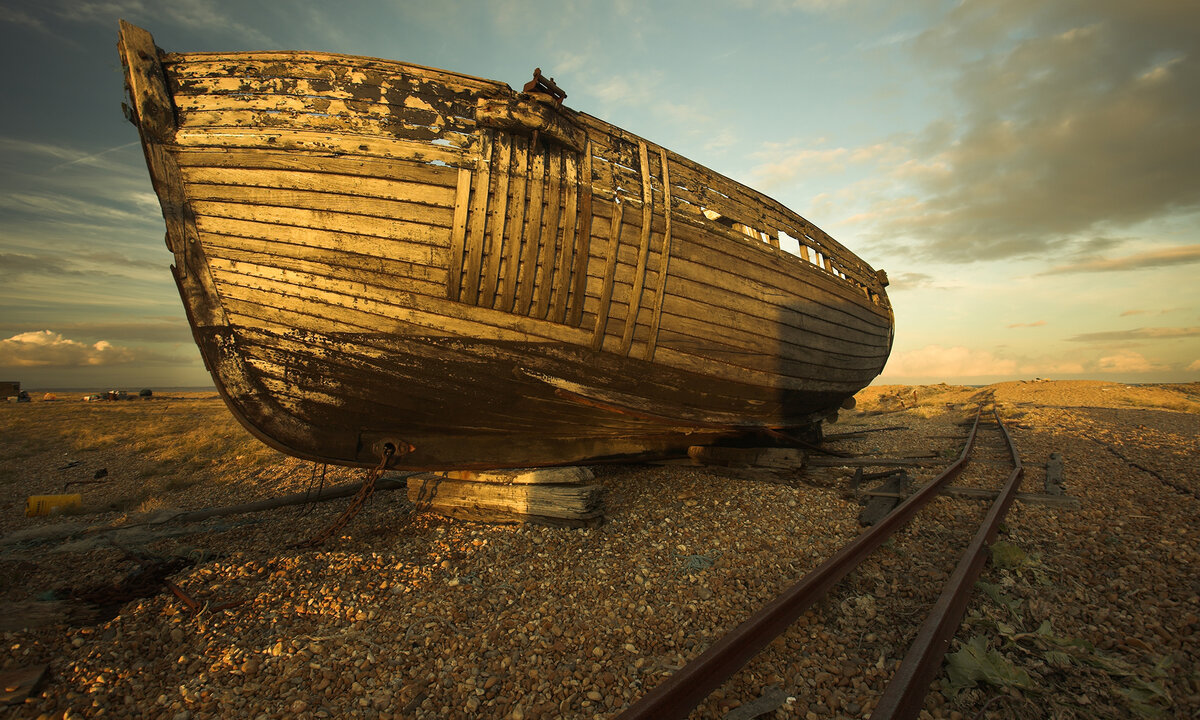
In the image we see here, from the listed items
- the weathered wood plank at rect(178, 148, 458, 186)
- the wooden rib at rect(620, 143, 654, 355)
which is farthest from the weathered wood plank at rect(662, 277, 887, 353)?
the weathered wood plank at rect(178, 148, 458, 186)

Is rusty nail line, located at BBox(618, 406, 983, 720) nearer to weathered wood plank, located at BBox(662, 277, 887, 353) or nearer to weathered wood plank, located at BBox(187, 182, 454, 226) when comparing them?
weathered wood plank, located at BBox(662, 277, 887, 353)

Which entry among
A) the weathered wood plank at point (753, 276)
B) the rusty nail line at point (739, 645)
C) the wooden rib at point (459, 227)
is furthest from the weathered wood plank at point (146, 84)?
the rusty nail line at point (739, 645)

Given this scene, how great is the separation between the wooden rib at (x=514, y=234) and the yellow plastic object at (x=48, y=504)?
805 centimetres

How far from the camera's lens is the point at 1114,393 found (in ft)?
93.8

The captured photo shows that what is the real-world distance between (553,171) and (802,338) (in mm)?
3891

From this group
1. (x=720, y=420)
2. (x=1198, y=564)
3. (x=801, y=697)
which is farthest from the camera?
(x=720, y=420)

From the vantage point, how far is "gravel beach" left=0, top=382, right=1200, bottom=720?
241cm

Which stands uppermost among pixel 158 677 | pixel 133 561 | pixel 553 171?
pixel 553 171

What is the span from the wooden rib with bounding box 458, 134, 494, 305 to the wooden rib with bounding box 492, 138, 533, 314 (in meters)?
0.20

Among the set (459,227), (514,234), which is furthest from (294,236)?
(514,234)

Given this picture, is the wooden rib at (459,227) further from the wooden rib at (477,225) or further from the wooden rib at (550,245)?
the wooden rib at (550,245)

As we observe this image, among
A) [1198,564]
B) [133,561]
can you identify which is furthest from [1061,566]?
[133,561]

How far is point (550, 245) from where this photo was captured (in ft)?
14.1

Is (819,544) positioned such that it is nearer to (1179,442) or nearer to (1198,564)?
(1198,564)
